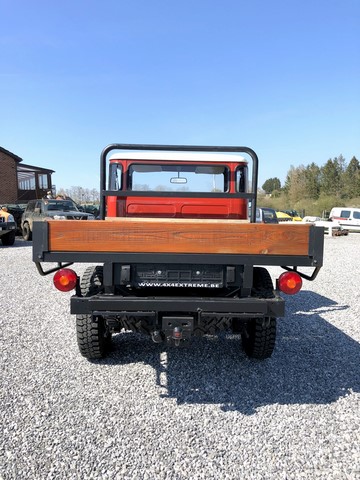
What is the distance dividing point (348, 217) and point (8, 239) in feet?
67.5

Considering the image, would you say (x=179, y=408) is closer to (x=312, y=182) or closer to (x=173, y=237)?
(x=173, y=237)

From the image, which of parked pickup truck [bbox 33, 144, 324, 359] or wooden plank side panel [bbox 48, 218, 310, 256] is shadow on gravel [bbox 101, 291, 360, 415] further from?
wooden plank side panel [bbox 48, 218, 310, 256]

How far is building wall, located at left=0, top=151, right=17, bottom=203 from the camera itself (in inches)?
968

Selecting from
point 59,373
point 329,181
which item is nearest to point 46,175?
point 59,373

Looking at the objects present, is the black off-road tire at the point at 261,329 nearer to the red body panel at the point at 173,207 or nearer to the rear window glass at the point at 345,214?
the red body panel at the point at 173,207

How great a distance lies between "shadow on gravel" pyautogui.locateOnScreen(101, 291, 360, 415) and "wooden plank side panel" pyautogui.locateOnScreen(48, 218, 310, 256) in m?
1.19

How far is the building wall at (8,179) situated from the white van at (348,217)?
73.1ft

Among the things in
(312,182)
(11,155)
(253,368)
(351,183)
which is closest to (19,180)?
(11,155)

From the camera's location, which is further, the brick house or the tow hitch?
the brick house

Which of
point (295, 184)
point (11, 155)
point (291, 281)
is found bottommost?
point (291, 281)

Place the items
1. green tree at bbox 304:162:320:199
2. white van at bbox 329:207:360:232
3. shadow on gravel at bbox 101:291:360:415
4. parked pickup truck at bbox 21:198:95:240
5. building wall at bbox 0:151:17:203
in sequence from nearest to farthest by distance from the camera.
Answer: shadow on gravel at bbox 101:291:360:415
parked pickup truck at bbox 21:198:95:240
white van at bbox 329:207:360:232
building wall at bbox 0:151:17:203
green tree at bbox 304:162:320:199

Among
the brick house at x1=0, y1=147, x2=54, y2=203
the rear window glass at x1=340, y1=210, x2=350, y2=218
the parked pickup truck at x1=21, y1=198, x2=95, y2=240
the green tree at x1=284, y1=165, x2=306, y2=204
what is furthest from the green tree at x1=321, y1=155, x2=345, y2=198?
the parked pickup truck at x1=21, y1=198, x2=95, y2=240

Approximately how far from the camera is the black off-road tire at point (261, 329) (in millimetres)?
2972

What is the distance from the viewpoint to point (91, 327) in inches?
122
